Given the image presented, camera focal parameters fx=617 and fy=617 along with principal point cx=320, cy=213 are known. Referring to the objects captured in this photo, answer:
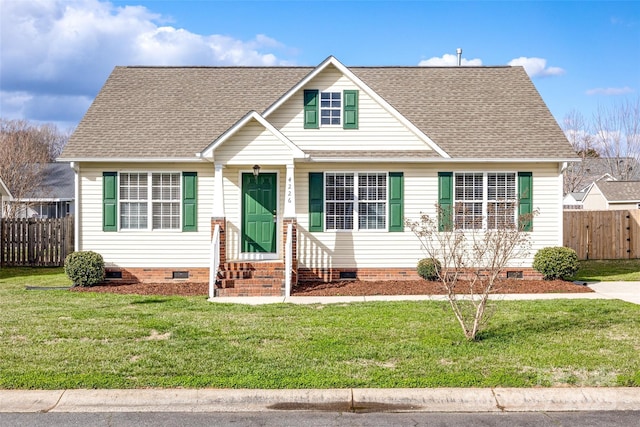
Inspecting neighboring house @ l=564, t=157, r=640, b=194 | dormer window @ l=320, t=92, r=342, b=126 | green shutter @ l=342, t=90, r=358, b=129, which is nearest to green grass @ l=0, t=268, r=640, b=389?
green shutter @ l=342, t=90, r=358, b=129

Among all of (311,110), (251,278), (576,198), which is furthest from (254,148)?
(576,198)

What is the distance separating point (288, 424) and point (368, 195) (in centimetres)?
1011

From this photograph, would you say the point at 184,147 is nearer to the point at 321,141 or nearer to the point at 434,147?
the point at 321,141

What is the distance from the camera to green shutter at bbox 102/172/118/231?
49.8 feet

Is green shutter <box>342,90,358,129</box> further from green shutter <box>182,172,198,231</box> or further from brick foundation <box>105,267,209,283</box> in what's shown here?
brick foundation <box>105,267,209,283</box>

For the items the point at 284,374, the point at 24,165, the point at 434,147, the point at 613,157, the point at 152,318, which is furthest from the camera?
the point at 613,157

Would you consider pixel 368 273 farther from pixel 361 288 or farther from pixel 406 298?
pixel 406 298

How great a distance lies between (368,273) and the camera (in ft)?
50.3

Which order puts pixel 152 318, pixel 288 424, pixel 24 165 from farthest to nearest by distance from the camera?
pixel 24 165 → pixel 152 318 → pixel 288 424

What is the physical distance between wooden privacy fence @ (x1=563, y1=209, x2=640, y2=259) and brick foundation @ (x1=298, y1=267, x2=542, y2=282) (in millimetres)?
7776

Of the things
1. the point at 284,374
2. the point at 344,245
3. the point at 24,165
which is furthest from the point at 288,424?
the point at 24,165

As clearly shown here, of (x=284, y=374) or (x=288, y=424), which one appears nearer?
(x=288, y=424)

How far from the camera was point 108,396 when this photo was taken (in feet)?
20.5

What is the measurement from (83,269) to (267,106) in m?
6.40
